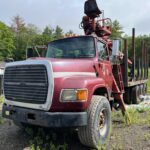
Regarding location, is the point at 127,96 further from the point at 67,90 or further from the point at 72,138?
the point at 67,90

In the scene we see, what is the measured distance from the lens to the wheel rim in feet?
18.0

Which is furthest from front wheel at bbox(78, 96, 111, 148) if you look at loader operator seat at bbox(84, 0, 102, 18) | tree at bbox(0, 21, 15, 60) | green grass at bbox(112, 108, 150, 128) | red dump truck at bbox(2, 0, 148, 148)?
tree at bbox(0, 21, 15, 60)

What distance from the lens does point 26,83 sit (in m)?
5.21

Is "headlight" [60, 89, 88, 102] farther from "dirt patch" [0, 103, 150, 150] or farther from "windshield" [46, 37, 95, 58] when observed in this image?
"windshield" [46, 37, 95, 58]

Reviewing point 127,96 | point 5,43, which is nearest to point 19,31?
point 5,43

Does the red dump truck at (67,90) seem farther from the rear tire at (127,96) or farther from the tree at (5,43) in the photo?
the tree at (5,43)

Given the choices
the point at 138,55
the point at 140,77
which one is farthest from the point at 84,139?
the point at 138,55

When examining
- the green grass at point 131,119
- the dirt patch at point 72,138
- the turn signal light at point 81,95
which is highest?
the turn signal light at point 81,95

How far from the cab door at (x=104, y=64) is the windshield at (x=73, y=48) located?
0.79ft

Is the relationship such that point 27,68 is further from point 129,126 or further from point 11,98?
point 129,126

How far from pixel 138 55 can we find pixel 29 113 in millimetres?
8616

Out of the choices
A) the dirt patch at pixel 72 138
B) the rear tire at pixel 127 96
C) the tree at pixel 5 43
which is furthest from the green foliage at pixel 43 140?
the tree at pixel 5 43

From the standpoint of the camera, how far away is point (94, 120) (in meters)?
5.08

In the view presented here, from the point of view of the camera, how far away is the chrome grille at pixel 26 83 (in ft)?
16.1
